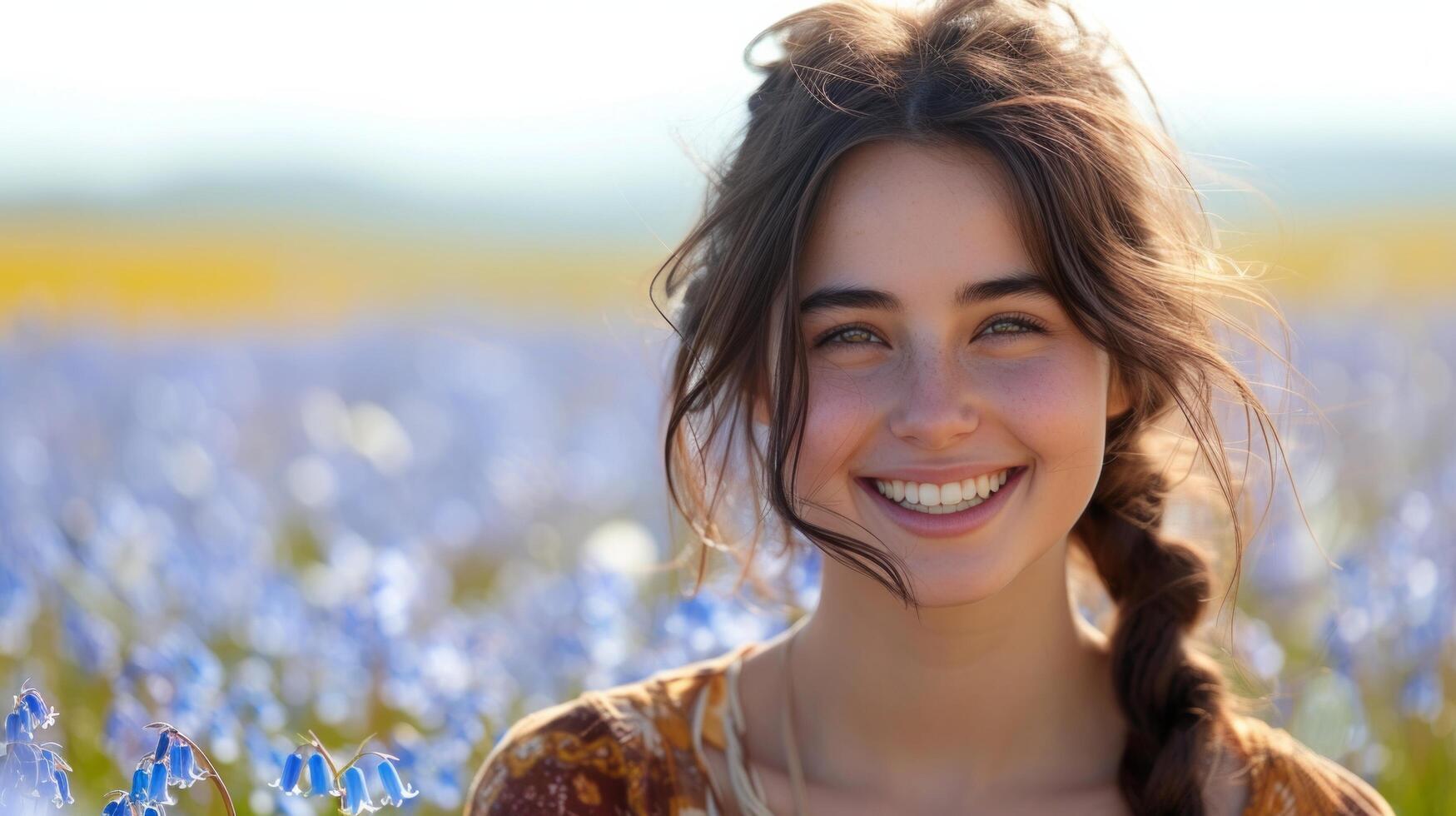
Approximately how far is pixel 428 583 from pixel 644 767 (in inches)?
113

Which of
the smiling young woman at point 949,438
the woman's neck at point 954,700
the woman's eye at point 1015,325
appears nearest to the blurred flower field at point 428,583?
the smiling young woman at point 949,438

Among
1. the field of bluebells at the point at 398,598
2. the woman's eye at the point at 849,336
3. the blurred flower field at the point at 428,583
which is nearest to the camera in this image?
the woman's eye at the point at 849,336

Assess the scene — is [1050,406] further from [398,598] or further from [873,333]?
[398,598]

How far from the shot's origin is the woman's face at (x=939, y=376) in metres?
2.05

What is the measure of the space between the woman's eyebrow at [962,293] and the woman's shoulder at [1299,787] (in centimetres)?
81

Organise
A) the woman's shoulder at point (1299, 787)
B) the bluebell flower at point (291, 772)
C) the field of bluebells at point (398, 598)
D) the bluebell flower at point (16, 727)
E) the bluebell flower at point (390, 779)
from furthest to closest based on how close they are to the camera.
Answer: the field of bluebells at point (398, 598) < the woman's shoulder at point (1299, 787) < the bluebell flower at point (390, 779) < the bluebell flower at point (291, 772) < the bluebell flower at point (16, 727)

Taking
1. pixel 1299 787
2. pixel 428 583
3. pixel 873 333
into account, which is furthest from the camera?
pixel 428 583

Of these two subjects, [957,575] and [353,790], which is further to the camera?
[957,575]

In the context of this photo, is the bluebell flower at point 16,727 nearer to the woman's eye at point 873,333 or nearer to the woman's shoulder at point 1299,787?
the woman's eye at point 873,333

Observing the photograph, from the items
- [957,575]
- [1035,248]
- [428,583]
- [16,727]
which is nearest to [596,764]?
[957,575]

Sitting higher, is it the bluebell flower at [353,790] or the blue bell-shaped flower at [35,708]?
the blue bell-shaped flower at [35,708]

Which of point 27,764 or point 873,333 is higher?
point 873,333

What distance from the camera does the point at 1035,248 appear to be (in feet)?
6.81

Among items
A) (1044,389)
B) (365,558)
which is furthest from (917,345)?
(365,558)
